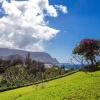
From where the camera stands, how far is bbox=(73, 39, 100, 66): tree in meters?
45.2

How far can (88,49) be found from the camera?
4650 cm

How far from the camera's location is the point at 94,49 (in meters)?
46.3

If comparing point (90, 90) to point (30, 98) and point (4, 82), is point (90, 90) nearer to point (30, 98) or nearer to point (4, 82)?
point (30, 98)

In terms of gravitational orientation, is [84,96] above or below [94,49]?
below

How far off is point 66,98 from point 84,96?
1244 millimetres

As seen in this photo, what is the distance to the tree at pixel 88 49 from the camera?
148 feet

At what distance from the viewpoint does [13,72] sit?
49.5 meters

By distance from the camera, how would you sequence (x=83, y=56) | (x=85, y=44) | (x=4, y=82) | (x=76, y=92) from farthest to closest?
(x=83, y=56)
(x=85, y=44)
(x=4, y=82)
(x=76, y=92)

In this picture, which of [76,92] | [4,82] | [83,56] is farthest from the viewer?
[83,56]

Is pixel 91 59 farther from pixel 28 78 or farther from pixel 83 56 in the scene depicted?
pixel 28 78

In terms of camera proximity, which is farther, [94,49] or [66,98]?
[94,49]

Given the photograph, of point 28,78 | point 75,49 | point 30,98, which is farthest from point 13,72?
point 30,98

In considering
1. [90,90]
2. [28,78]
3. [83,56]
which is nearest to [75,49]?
[83,56]

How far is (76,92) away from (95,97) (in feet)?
8.47
